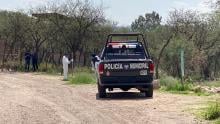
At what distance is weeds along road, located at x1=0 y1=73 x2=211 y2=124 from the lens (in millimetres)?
12500

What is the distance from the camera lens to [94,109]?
1470 cm

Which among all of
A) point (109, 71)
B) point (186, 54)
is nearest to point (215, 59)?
point (186, 54)

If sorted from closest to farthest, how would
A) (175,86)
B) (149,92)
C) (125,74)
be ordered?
(125,74)
(149,92)
(175,86)

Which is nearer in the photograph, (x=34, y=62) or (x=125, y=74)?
(x=125, y=74)

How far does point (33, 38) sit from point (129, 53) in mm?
28266

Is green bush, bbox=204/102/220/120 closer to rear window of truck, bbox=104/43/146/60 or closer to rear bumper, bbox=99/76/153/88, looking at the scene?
rear bumper, bbox=99/76/153/88

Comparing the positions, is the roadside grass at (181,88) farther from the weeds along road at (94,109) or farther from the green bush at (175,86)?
the weeds along road at (94,109)

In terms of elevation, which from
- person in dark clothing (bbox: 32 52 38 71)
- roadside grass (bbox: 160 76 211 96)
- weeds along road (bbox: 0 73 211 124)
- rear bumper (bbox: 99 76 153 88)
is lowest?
weeds along road (bbox: 0 73 211 124)

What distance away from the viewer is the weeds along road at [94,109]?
12.5m

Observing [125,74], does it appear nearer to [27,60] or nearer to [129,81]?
[129,81]

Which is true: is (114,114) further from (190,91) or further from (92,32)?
(92,32)

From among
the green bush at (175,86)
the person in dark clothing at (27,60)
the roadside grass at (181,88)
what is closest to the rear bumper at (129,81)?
the roadside grass at (181,88)

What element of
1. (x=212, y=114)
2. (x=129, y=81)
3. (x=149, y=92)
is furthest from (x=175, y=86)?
(x=212, y=114)

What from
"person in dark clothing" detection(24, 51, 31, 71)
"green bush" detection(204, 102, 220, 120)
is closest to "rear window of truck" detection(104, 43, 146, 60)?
"green bush" detection(204, 102, 220, 120)
